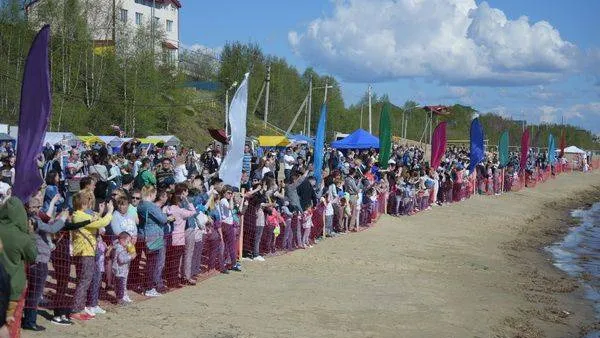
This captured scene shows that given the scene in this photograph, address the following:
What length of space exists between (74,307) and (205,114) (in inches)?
2115

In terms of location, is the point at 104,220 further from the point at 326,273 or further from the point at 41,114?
the point at 326,273

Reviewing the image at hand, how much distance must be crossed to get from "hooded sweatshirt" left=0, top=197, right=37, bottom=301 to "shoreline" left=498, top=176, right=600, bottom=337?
7.86 metres

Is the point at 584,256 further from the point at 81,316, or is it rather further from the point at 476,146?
the point at 81,316

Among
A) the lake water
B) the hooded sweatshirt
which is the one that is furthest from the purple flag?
the lake water

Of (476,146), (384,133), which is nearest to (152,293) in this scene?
(384,133)

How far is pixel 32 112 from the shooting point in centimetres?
760

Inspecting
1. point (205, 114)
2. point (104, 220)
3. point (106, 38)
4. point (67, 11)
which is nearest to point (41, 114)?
point (104, 220)

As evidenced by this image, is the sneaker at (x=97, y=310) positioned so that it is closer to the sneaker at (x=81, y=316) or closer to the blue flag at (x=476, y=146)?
the sneaker at (x=81, y=316)

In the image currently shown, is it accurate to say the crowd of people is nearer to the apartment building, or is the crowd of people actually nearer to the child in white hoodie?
the child in white hoodie

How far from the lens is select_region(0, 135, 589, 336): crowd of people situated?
28.9ft

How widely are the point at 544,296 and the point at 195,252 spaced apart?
772cm

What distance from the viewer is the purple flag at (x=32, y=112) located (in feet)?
24.8

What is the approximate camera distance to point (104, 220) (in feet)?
31.4

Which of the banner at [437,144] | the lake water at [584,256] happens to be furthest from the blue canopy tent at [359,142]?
the lake water at [584,256]
